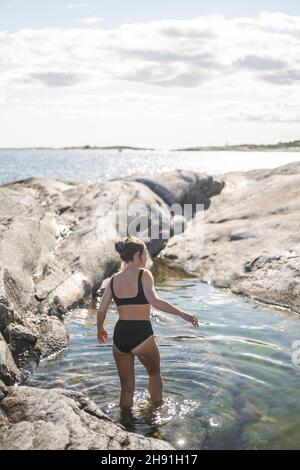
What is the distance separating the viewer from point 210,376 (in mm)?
10141

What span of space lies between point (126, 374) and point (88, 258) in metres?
8.93

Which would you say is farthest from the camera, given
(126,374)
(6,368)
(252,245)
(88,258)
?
(252,245)

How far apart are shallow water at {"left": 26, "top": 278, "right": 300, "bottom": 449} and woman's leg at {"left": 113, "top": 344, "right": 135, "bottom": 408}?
0.25 m

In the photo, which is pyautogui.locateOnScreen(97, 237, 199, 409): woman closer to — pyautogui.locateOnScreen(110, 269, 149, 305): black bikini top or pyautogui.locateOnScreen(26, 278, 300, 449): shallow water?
pyautogui.locateOnScreen(110, 269, 149, 305): black bikini top

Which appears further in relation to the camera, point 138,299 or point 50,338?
point 50,338

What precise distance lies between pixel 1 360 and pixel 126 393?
2.19 metres

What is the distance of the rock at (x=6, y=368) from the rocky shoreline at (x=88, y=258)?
0.02 metres

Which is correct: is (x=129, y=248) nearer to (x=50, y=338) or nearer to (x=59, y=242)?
(x=50, y=338)

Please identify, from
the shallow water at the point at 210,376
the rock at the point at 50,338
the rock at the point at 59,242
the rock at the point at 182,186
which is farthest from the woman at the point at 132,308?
the rock at the point at 182,186

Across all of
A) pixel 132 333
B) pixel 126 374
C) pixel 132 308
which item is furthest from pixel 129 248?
pixel 126 374

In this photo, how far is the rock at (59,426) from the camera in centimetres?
615

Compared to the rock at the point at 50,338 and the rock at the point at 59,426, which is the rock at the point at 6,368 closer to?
the rock at the point at 50,338

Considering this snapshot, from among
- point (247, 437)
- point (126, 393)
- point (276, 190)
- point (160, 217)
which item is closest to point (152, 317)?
point (126, 393)

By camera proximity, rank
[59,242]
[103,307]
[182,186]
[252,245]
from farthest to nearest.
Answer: [182,186], [59,242], [252,245], [103,307]
